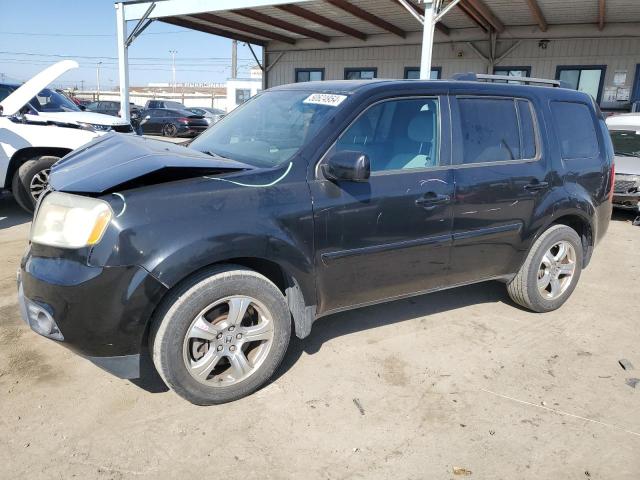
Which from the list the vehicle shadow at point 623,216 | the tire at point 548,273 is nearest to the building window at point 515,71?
the vehicle shadow at point 623,216

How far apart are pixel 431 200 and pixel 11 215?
21.4ft

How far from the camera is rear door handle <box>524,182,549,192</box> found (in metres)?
3.75

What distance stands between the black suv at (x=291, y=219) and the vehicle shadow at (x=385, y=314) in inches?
16.9

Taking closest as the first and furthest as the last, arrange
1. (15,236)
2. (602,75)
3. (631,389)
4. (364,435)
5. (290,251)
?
(364,435) < (290,251) < (631,389) < (15,236) < (602,75)

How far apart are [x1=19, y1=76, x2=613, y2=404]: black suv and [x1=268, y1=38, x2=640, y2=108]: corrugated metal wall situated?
37.3 feet

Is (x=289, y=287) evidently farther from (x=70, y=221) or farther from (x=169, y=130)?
(x=169, y=130)

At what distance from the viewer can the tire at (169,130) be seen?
23016mm

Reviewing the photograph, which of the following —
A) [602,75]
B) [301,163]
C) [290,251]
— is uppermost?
[602,75]

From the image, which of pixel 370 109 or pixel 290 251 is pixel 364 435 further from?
pixel 370 109

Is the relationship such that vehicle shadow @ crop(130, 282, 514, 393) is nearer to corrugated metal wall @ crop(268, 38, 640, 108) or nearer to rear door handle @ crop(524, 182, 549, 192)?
rear door handle @ crop(524, 182, 549, 192)

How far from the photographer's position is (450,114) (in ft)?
11.3

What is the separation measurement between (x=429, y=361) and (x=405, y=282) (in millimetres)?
563

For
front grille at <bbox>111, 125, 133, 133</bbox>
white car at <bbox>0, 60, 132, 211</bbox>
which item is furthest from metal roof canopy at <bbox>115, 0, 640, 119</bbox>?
white car at <bbox>0, 60, 132, 211</bbox>

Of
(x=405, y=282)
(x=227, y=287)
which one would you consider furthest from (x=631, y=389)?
(x=227, y=287)
